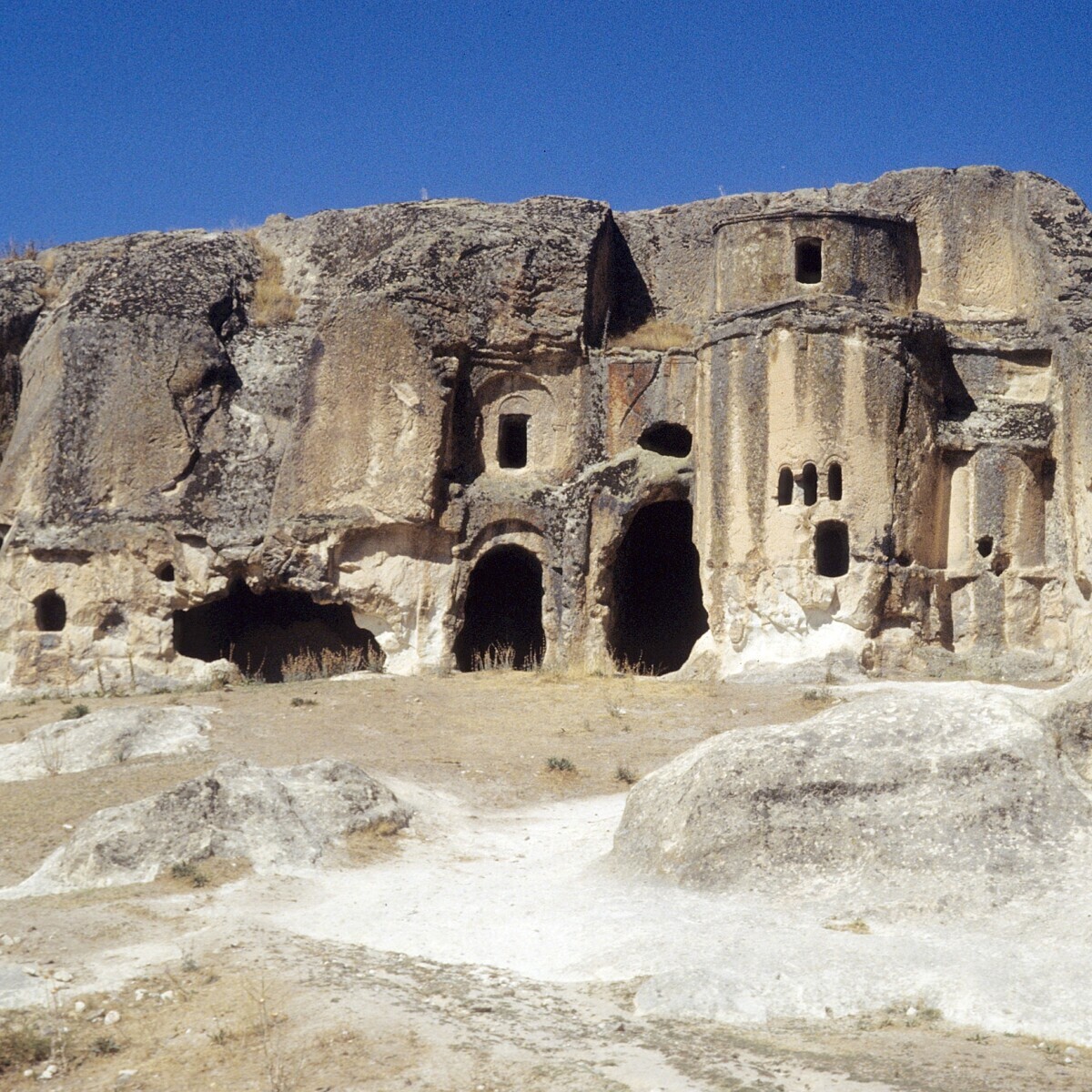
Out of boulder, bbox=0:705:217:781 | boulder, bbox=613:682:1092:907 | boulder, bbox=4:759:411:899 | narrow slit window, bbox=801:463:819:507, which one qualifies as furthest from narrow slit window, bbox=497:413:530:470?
boulder, bbox=613:682:1092:907

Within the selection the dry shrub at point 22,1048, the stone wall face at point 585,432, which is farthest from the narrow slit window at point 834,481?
the dry shrub at point 22,1048

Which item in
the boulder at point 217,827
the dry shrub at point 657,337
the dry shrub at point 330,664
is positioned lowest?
the boulder at point 217,827

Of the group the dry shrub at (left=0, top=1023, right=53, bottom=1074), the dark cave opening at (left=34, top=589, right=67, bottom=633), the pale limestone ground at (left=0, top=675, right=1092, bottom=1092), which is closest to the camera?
the pale limestone ground at (left=0, top=675, right=1092, bottom=1092)

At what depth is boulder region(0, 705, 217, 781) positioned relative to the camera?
14.8 m

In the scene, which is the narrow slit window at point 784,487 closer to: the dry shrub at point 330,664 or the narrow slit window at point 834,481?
the narrow slit window at point 834,481

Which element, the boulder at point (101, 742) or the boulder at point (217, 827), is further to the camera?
the boulder at point (101, 742)

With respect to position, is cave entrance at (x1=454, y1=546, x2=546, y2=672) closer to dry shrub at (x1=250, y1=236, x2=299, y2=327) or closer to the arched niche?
→ the arched niche

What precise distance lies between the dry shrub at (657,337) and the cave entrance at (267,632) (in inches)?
215

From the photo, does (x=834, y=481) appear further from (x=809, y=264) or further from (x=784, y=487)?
(x=809, y=264)

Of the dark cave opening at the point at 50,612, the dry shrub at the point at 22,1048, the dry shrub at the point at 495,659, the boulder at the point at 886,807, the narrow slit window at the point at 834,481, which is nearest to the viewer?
the dry shrub at the point at 22,1048

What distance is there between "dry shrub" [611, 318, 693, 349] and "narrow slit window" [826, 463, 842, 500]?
318 centimetres

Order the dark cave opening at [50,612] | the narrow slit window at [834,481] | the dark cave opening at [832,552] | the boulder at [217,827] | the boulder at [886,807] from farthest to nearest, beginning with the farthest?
the dark cave opening at [50,612]
the dark cave opening at [832,552]
the narrow slit window at [834,481]
the boulder at [217,827]
the boulder at [886,807]

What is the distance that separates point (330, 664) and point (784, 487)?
6668 mm

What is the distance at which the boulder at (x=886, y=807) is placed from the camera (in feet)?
30.9
